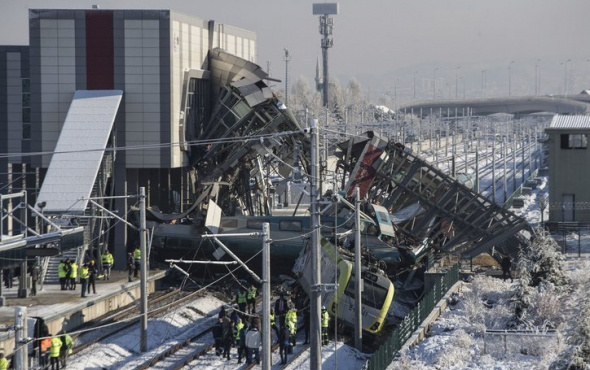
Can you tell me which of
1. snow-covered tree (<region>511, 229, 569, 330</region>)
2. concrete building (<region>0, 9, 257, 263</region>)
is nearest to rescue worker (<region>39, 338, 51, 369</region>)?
snow-covered tree (<region>511, 229, 569, 330</region>)

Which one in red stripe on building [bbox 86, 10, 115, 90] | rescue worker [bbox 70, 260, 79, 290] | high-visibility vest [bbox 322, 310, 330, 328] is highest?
red stripe on building [bbox 86, 10, 115, 90]

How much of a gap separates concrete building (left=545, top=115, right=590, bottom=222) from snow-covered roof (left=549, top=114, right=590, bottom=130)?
0.16 feet

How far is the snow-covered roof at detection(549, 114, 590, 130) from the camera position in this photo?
55750 mm

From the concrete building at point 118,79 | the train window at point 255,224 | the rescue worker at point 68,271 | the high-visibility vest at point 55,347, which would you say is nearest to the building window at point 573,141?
the train window at point 255,224

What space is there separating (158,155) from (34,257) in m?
11.1

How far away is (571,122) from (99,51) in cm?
2366

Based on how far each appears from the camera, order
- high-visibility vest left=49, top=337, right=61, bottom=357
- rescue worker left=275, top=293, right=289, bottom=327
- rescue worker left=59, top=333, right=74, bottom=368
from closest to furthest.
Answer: high-visibility vest left=49, top=337, right=61, bottom=357 → rescue worker left=59, top=333, right=74, bottom=368 → rescue worker left=275, top=293, right=289, bottom=327

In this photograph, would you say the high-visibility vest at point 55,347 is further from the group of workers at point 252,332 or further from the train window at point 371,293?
the train window at point 371,293

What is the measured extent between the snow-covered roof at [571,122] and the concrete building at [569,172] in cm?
5

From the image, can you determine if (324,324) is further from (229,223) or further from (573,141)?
(573,141)

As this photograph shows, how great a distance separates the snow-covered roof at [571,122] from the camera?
5575 cm

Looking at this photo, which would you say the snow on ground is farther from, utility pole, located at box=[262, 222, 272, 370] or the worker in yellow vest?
the worker in yellow vest

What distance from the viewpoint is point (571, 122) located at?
57000mm

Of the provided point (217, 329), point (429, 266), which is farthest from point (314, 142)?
point (429, 266)
